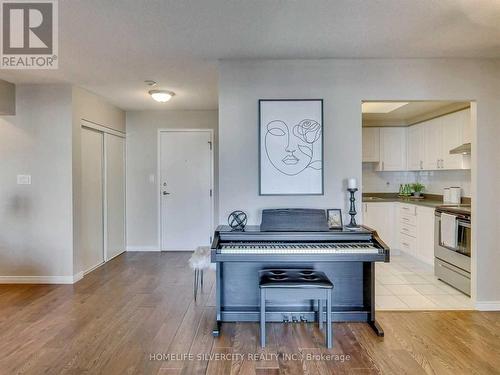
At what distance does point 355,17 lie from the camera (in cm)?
232

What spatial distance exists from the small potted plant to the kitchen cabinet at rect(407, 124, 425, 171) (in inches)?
13.8

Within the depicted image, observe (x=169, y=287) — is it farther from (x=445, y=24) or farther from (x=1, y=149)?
(x=445, y=24)

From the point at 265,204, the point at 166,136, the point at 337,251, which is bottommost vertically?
the point at 337,251

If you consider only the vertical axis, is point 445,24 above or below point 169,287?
above

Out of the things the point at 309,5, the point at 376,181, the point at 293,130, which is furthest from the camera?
the point at 376,181

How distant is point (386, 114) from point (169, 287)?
390 cm

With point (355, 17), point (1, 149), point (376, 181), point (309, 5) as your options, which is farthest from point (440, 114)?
point (1, 149)

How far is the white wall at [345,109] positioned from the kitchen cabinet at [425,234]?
3.86 ft

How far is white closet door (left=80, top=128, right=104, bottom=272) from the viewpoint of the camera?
432 cm

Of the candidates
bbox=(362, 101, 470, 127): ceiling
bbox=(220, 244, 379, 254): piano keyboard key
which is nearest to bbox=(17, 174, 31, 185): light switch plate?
bbox=(220, 244, 379, 254): piano keyboard key

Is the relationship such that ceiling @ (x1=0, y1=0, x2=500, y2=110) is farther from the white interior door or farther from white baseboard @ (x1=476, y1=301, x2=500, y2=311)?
white baseboard @ (x1=476, y1=301, x2=500, y2=311)

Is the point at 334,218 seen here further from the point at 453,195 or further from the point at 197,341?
the point at 453,195

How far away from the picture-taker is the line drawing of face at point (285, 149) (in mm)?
3086

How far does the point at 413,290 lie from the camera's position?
3.67 meters
